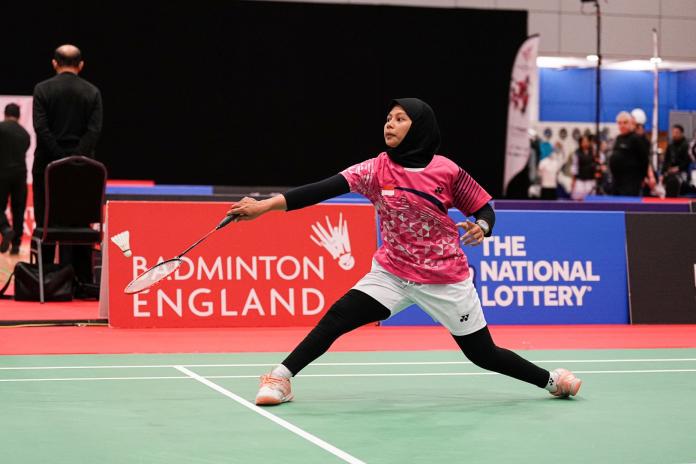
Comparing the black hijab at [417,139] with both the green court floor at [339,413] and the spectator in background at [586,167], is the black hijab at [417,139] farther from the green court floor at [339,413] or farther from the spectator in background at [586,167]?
the spectator in background at [586,167]

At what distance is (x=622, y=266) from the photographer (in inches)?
447

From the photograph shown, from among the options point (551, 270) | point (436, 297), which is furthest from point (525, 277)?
point (436, 297)

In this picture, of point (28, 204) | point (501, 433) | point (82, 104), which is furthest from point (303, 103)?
point (501, 433)

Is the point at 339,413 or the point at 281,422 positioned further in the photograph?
the point at 339,413

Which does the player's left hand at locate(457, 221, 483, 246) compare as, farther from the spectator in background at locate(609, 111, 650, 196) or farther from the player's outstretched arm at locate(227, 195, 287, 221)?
the spectator in background at locate(609, 111, 650, 196)

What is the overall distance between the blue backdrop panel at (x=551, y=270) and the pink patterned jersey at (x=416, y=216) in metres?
4.44

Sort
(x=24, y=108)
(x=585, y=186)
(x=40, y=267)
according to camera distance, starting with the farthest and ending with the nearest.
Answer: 1. (x=585, y=186)
2. (x=24, y=108)
3. (x=40, y=267)

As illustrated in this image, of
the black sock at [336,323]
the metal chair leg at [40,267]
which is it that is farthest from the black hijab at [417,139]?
the metal chair leg at [40,267]

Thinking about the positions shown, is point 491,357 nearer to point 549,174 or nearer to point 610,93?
point 549,174

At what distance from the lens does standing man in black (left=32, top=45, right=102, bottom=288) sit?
11867 millimetres

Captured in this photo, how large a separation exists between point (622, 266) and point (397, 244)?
18.0 feet

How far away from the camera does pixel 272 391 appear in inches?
242

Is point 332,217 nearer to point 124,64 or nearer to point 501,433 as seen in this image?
point 501,433

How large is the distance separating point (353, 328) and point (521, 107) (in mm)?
16728
